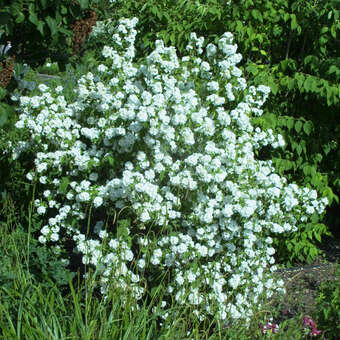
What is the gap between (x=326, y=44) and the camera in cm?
451

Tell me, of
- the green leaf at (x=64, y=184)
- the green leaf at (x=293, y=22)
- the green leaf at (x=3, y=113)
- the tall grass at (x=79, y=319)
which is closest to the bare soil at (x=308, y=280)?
the tall grass at (x=79, y=319)

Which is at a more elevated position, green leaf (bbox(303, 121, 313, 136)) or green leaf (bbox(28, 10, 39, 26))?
green leaf (bbox(28, 10, 39, 26))

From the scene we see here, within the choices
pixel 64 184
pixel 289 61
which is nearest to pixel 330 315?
pixel 64 184

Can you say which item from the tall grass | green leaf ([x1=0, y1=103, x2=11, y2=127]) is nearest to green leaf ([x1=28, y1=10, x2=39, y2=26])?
green leaf ([x1=0, y1=103, x2=11, y2=127])

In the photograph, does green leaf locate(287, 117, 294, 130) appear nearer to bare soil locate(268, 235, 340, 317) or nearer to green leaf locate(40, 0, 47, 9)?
bare soil locate(268, 235, 340, 317)

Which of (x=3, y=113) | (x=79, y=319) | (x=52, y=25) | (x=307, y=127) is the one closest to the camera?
(x=79, y=319)

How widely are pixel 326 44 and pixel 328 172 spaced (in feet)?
3.76

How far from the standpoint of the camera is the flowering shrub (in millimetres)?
3092

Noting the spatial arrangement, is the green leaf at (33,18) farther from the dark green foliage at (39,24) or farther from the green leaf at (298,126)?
the green leaf at (298,126)

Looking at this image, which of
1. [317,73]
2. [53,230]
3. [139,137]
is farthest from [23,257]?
[317,73]

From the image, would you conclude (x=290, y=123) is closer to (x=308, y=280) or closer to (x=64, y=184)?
(x=308, y=280)

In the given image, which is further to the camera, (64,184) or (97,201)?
(64,184)

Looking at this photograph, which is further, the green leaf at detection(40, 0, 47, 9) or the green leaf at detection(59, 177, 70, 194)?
the green leaf at detection(59, 177, 70, 194)

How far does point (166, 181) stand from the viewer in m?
3.37
